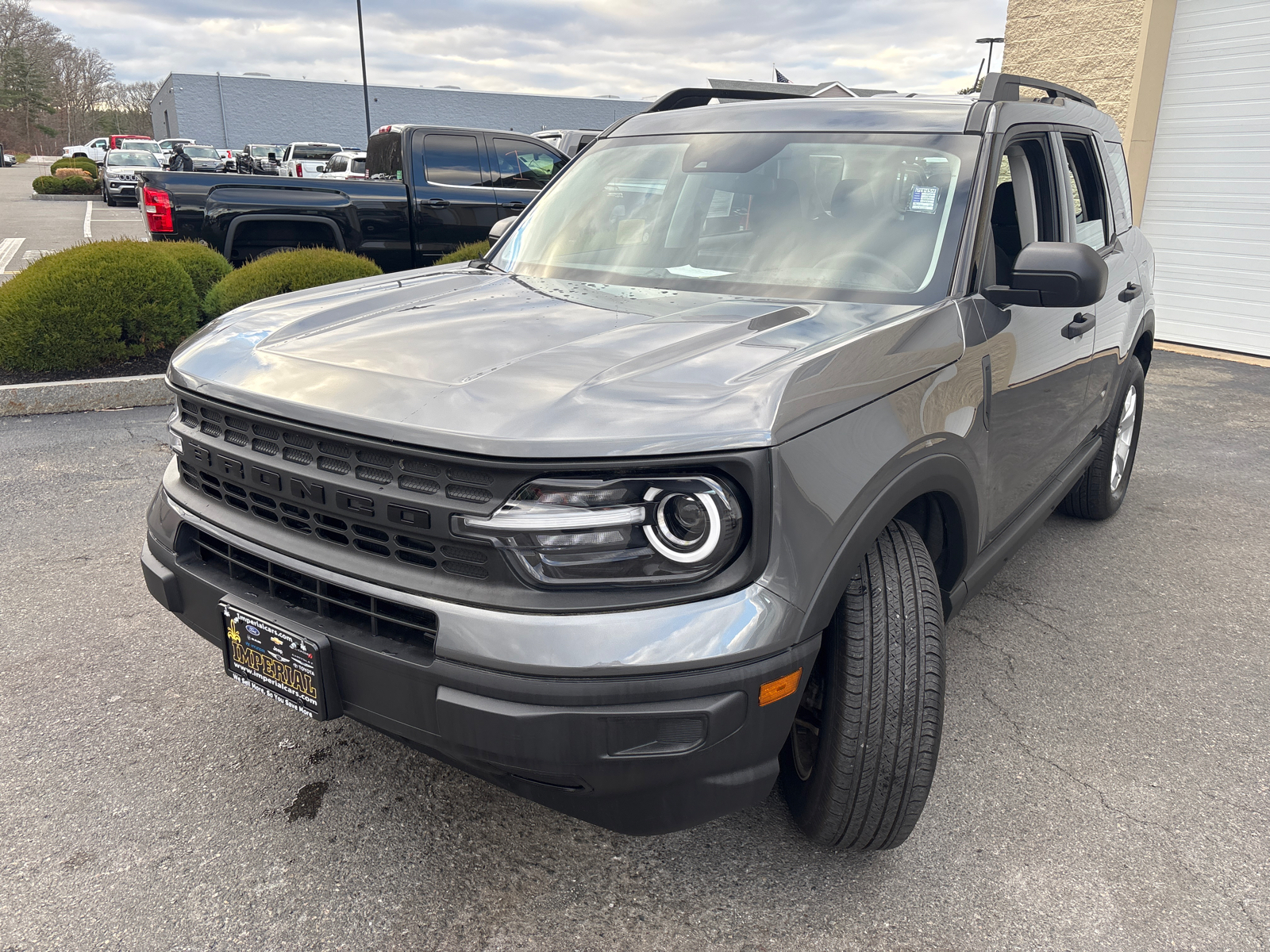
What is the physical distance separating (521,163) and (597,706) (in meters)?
9.24

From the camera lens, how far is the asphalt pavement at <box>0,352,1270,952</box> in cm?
208

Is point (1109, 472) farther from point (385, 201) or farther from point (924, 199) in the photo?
point (385, 201)

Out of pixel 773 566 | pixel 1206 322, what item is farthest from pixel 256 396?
pixel 1206 322

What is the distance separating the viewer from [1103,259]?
139 inches

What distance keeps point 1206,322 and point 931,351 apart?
9767 millimetres

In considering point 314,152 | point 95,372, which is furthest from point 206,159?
point 95,372

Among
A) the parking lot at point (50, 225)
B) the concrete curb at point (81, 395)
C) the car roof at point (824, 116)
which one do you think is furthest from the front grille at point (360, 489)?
the parking lot at point (50, 225)

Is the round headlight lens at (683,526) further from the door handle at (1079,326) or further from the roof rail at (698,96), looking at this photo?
the roof rail at (698,96)

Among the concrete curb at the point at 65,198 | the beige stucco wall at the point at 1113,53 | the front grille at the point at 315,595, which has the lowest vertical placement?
the concrete curb at the point at 65,198

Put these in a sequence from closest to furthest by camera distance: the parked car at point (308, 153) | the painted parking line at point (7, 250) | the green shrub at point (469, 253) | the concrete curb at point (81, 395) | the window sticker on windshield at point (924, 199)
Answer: the window sticker on windshield at point (924, 199) < the concrete curb at point (81, 395) < the green shrub at point (469, 253) < the painted parking line at point (7, 250) < the parked car at point (308, 153)

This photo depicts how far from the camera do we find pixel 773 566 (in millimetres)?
1748

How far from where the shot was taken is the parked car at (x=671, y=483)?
1713 millimetres

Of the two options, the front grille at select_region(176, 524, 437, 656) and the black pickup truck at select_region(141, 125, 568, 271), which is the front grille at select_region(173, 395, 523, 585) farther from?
the black pickup truck at select_region(141, 125, 568, 271)

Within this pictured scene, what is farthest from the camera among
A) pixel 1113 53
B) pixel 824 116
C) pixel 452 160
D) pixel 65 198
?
pixel 65 198
